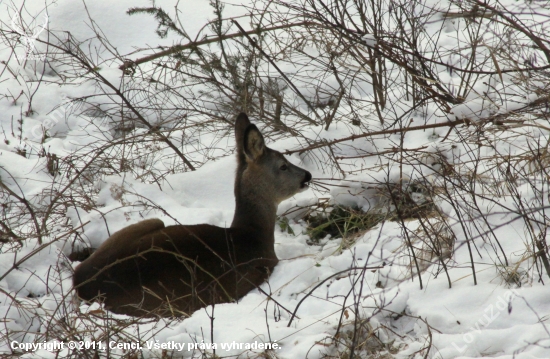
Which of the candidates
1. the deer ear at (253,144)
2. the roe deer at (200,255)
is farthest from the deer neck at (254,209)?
the deer ear at (253,144)

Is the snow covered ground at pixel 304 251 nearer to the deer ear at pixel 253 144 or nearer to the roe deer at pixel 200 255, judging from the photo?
the roe deer at pixel 200 255

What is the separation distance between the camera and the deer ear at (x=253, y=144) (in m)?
5.75

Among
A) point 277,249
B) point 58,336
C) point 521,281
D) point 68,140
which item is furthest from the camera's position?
point 68,140

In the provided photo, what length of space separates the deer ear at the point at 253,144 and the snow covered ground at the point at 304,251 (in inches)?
24.7

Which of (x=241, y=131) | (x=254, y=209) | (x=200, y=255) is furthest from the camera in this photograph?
(x=241, y=131)

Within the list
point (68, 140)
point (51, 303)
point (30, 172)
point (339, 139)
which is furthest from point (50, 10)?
point (51, 303)

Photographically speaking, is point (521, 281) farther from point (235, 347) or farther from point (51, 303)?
point (51, 303)

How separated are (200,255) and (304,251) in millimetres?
1130

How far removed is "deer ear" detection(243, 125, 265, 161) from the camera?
5754mm

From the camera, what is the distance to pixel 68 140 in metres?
7.60

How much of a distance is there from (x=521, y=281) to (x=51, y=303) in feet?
10.1

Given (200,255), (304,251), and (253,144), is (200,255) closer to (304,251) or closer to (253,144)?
(304,251)

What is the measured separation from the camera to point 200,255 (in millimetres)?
4789

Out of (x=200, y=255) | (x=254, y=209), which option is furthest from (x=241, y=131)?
(x=200, y=255)
